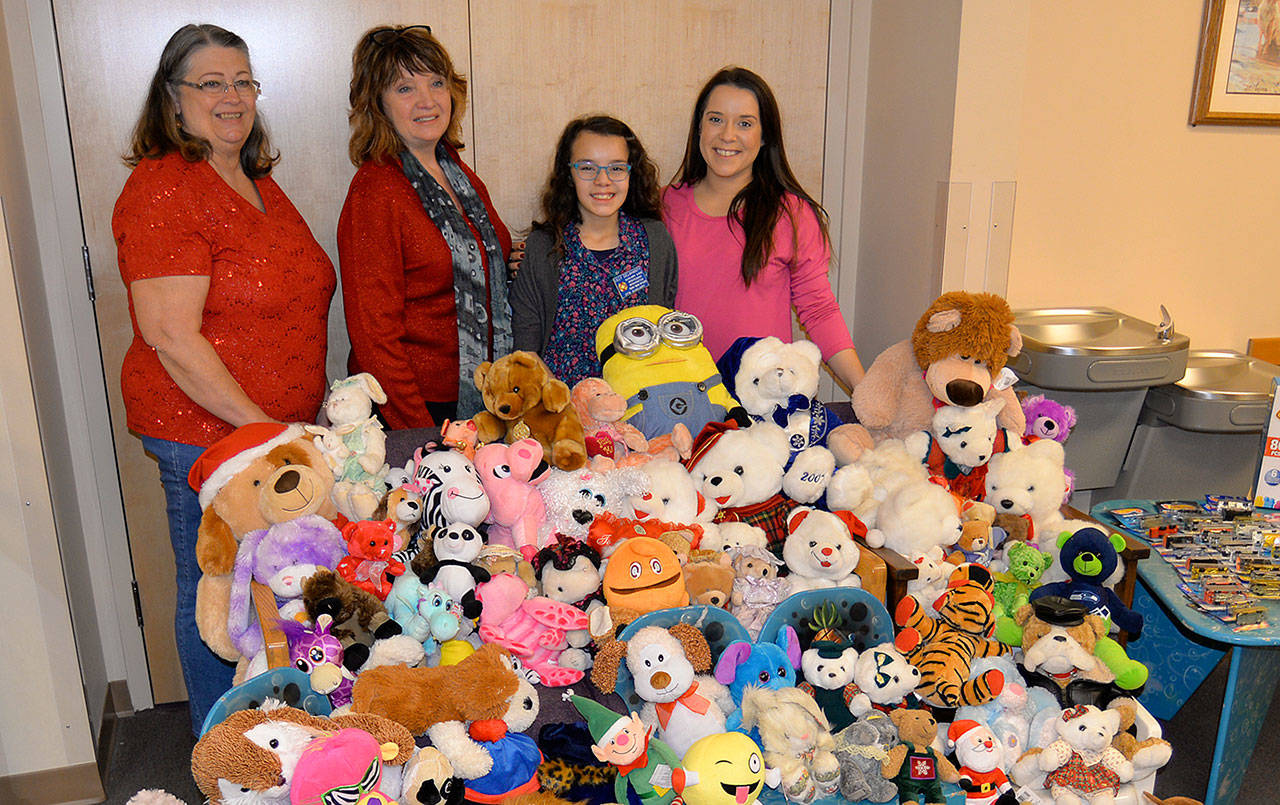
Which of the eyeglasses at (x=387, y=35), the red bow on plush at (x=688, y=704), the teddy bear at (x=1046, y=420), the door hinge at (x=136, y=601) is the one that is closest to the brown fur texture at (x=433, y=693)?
the red bow on plush at (x=688, y=704)

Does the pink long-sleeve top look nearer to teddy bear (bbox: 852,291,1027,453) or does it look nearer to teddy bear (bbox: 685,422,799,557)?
teddy bear (bbox: 852,291,1027,453)

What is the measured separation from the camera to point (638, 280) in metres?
2.15

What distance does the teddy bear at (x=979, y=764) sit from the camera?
144 centimetres

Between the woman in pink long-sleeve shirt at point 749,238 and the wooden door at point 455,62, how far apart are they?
0.49 meters

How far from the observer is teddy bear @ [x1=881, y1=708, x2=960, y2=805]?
1.38 m

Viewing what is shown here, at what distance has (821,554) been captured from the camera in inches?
63.4

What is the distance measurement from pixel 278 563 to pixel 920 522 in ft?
3.73

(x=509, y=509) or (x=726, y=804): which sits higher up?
(x=509, y=509)

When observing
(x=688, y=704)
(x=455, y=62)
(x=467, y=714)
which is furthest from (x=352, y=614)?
(x=455, y=62)

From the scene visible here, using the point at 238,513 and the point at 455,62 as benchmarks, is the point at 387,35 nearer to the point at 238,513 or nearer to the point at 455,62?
the point at 455,62

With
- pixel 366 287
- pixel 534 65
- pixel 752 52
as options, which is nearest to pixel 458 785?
pixel 366 287

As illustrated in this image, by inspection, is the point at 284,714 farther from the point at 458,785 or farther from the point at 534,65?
the point at 534,65

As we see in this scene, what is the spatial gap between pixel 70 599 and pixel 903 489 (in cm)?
199

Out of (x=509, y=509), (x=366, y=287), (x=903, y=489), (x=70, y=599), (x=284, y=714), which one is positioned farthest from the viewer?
(x=70, y=599)
